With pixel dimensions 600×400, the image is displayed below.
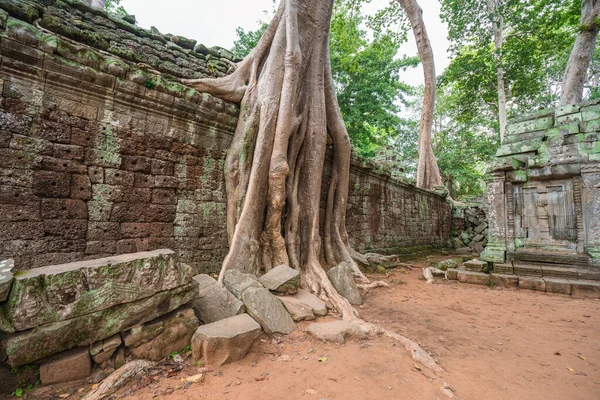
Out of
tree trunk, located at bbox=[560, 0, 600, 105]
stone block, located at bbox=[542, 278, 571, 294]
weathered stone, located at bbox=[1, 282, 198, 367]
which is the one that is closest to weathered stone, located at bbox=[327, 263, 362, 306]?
weathered stone, located at bbox=[1, 282, 198, 367]

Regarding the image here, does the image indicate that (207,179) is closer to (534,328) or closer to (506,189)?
(534,328)

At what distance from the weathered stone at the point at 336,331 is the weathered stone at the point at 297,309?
0.85 feet

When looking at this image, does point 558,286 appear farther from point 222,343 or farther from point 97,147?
point 97,147

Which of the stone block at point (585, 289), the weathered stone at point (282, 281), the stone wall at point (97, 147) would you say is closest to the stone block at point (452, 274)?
the stone block at point (585, 289)

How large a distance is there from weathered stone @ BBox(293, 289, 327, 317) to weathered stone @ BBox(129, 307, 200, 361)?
4.00 feet

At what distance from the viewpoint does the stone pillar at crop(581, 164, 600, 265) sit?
4.62 meters

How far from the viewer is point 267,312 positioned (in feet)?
7.88

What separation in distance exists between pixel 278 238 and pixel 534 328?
3043mm

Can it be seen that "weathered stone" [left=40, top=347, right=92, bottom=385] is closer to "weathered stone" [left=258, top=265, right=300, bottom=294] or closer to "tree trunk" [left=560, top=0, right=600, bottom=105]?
"weathered stone" [left=258, top=265, right=300, bottom=294]

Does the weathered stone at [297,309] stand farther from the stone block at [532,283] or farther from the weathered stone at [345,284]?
the stone block at [532,283]

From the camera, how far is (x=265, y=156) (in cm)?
371

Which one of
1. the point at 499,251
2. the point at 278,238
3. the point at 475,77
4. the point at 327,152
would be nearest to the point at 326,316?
the point at 278,238

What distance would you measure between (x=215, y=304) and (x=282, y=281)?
2.60 feet

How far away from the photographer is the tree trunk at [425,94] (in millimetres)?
9463
